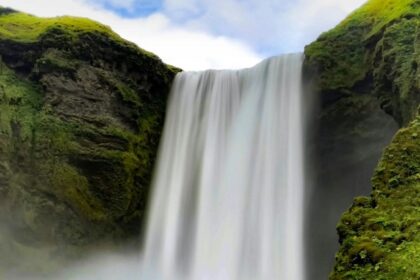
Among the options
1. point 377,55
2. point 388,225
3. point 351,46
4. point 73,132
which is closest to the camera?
point 388,225

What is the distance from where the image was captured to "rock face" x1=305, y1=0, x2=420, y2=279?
955 centimetres

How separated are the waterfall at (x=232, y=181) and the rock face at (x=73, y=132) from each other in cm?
128

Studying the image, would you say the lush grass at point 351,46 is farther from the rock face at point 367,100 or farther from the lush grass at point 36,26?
the lush grass at point 36,26

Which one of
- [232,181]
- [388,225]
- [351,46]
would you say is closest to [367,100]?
[351,46]

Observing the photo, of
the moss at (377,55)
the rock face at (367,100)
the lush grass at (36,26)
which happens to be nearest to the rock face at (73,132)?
the lush grass at (36,26)

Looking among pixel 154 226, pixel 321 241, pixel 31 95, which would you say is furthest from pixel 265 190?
pixel 31 95

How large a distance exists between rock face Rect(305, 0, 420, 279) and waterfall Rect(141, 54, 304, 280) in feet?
3.44

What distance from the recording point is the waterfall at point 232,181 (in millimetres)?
16812

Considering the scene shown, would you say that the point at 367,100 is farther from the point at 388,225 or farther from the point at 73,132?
the point at 73,132

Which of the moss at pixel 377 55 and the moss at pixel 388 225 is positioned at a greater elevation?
the moss at pixel 377 55

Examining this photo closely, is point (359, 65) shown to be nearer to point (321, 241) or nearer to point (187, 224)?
point (321, 241)

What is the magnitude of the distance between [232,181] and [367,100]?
18.7ft

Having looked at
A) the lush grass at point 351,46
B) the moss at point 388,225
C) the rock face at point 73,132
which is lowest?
the moss at point 388,225

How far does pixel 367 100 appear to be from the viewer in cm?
1716
